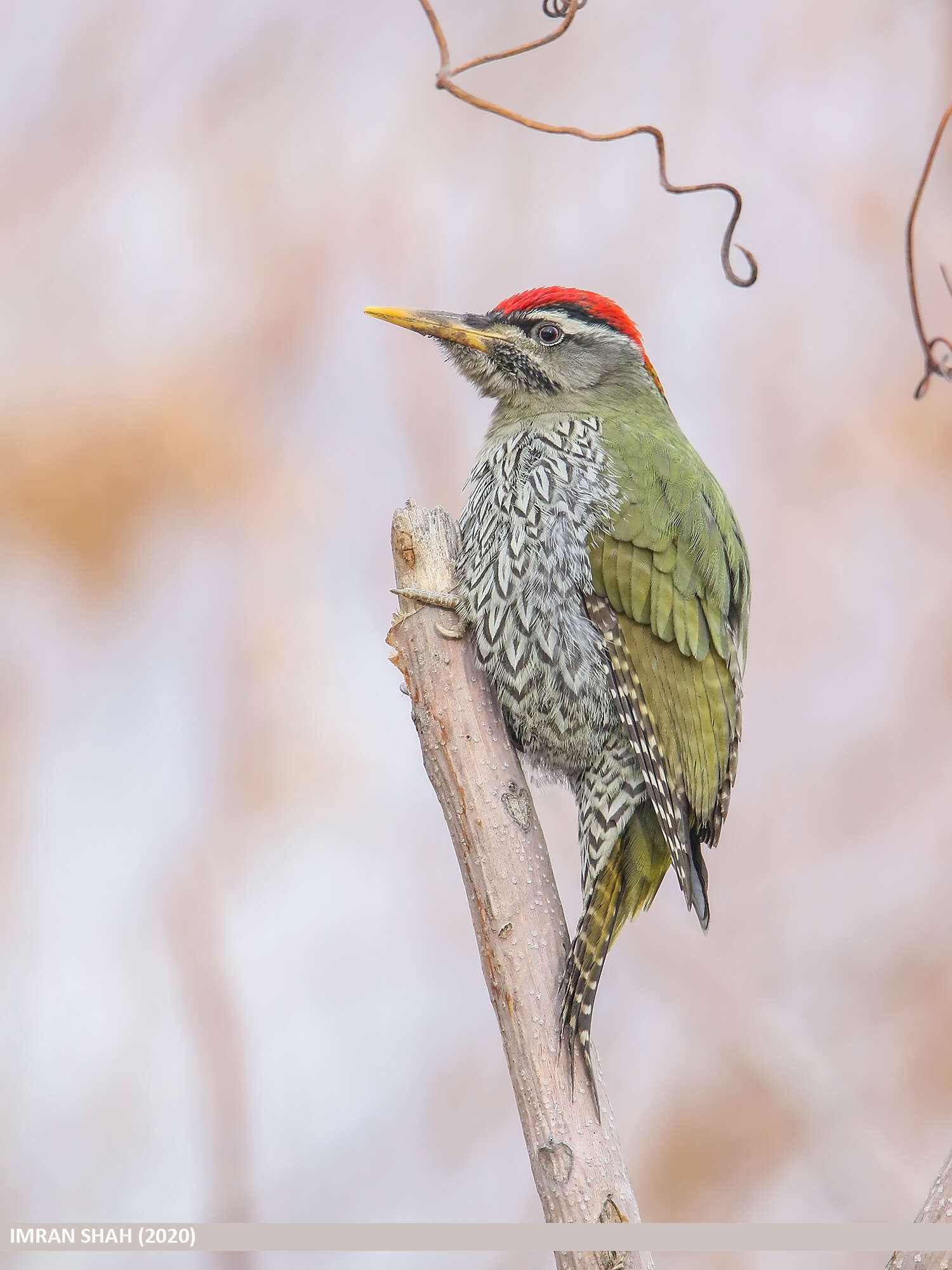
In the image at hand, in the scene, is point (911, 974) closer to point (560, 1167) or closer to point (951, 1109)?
point (951, 1109)

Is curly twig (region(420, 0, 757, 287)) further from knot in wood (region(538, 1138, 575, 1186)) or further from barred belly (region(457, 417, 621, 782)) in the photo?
knot in wood (region(538, 1138, 575, 1186))

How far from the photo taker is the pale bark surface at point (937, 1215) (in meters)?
2.01

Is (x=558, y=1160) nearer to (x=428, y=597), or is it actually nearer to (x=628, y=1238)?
(x=628, y=1238)

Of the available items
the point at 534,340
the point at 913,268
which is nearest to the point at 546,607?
the point at 534,340

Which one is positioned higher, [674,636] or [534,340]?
[534,340]

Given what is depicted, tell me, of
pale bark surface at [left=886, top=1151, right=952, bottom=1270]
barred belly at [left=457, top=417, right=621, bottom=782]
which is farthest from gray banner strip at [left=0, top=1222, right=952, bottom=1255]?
barred belly at [left=457, top=417, right=621, bottom=782]

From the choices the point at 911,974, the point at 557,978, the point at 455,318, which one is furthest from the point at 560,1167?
the point at 911,974

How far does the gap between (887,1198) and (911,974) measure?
73 cm

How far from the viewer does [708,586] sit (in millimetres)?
3076

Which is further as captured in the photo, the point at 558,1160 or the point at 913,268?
the point at 913,268

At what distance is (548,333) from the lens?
3389 millimetres

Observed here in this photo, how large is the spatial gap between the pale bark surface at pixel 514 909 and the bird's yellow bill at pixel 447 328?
68 centimetres

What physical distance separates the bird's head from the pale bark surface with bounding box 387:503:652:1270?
0.71 metres

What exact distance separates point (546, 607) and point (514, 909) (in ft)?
2.80
